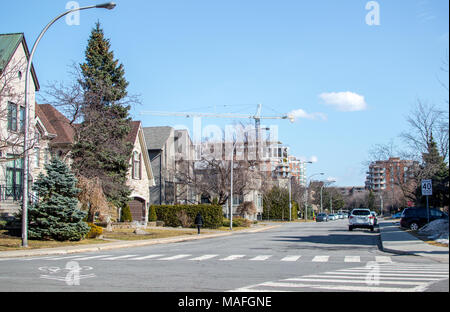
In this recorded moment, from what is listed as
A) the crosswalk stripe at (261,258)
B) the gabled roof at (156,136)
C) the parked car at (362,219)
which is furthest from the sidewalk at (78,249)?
the gabled roof at (156,136)

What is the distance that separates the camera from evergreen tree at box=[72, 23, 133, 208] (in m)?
30.8

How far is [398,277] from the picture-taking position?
10484mm

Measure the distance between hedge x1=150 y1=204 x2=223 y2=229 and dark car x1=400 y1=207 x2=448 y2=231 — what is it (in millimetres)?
16788

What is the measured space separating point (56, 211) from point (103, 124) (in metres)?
9.09

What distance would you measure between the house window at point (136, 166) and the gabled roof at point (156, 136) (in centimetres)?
978

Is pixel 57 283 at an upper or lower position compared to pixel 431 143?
Answer: lower

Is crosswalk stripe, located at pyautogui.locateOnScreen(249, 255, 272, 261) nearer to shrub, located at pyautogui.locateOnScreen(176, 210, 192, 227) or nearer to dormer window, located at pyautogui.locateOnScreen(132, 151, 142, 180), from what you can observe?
shrub, located at pyautogui.locateOnScreen(176, 210, 192, 227)

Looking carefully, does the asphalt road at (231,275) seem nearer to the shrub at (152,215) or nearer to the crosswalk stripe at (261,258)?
the crosswalk stripe at (261,258)

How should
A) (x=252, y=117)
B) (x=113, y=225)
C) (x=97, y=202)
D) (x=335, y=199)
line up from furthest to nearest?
1. (x=335, y=199)
2. (x=252, y=117)
3. (x=113, y=225)
4. (x=97, y=202)

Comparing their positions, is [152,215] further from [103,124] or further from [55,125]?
[103,124]

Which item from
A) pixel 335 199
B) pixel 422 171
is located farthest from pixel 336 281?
pixel 335 199
